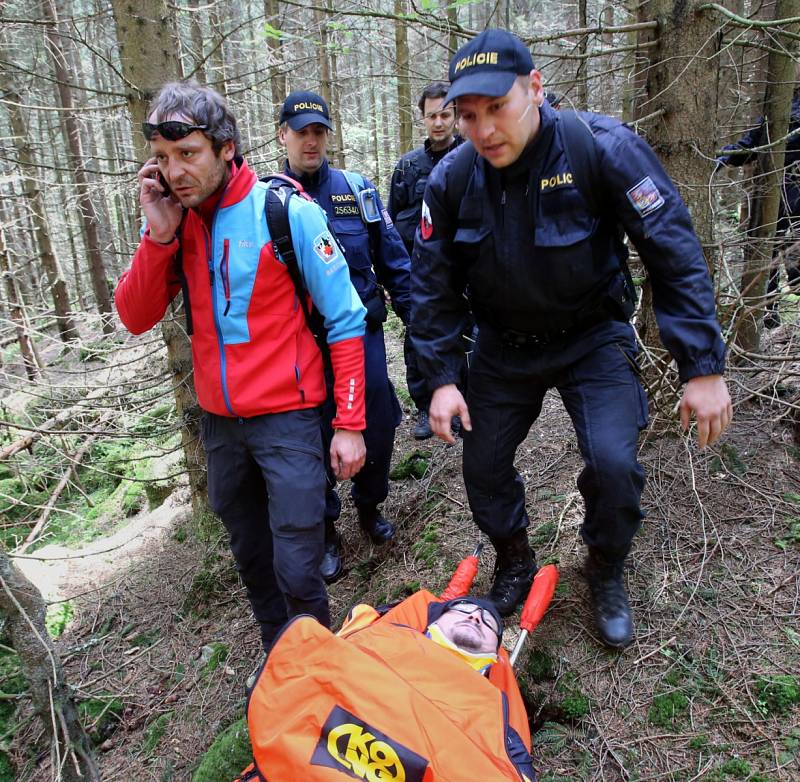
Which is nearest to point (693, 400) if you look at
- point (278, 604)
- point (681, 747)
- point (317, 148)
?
point (681, 747)

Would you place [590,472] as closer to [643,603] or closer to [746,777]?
[643,603]

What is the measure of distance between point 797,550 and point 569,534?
1.13m

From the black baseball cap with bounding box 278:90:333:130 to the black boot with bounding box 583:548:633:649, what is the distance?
10.3ft

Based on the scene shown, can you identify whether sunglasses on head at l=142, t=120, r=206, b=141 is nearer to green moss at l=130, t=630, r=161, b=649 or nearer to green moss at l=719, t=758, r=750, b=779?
green moss at l=719, t=758, r=750, b=779

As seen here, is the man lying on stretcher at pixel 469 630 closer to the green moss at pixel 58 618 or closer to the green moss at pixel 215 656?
the green moss at pixel 215 656

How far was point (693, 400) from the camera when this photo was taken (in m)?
2.18

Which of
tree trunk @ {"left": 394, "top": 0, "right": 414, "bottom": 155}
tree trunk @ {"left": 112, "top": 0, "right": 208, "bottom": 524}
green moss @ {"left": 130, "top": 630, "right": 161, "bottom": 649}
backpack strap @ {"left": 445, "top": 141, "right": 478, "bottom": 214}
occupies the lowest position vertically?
green moss @ {"left": 130, "top": 630, "right": 161, "bottom": 649}

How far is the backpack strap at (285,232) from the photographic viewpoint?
256 cm

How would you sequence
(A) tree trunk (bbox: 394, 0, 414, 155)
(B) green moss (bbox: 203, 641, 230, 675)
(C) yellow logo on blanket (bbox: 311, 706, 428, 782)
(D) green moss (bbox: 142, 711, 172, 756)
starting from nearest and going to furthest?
(C) yellow logo on blanket (bbox: 311, 706, 428, 782) → (D) green moss (bbox: 142, 711, 172, 756) → (B) green moss (bbox: 203, 641, 230, 675) → (A) tree trunk (bbox: 394, 0, 414, 155)

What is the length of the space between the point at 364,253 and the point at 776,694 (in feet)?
10.6

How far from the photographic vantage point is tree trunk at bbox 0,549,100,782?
264 centimetres

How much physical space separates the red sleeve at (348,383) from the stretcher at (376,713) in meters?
0.90

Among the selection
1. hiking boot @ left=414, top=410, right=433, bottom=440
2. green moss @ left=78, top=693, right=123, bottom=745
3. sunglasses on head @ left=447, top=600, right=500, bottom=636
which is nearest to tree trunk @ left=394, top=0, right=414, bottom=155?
hiking boot @ left=414, top=410, right=433, bottom=440

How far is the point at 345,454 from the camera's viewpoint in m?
2.69
